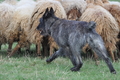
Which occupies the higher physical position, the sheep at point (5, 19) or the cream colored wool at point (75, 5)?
the cream colored wool at point (75, 5)

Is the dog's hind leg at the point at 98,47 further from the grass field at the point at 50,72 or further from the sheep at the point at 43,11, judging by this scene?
the sheep at the point at 43,11

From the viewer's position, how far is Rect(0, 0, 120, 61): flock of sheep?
8055mm

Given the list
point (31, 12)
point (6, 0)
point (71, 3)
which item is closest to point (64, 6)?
point (71, 3)

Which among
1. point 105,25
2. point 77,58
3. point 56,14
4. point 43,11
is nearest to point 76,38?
point 77,58

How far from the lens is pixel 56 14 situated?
831 cm

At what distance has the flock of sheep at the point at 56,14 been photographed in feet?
26.4

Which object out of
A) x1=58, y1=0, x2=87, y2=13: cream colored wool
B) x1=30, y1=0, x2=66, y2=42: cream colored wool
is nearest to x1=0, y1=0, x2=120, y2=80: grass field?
x1=30, y1=0, x2=66, y2=42: cream colored wool

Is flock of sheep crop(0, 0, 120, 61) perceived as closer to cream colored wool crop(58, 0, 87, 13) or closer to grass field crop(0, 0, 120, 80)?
cream colored wool crop(58, 0, 87, 13)

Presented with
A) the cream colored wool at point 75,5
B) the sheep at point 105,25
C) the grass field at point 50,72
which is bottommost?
the grass field at point 50,72

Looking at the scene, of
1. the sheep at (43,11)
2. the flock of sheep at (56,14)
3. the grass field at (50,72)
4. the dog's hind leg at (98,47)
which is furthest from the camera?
the sheep at (43,11)

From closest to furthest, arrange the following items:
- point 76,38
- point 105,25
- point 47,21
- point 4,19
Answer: point 76,38 → point 47,21 → point 105,25 → point 4,19

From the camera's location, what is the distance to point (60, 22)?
7.11 meters

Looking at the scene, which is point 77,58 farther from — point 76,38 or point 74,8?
point 74,8

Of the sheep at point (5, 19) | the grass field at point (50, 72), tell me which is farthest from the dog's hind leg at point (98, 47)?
the sheep at point (5, 19)
